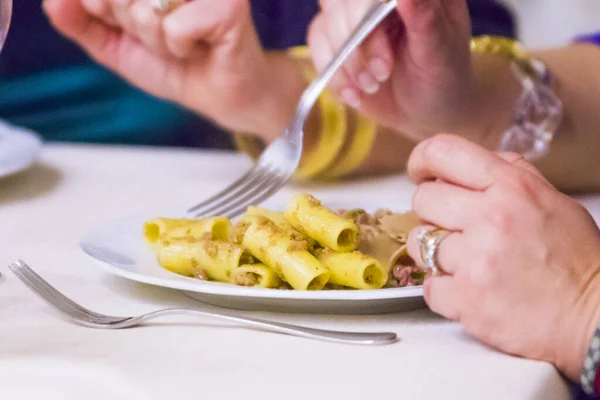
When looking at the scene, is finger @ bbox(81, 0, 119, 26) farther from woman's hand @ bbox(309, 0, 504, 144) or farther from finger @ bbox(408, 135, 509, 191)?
finger @ bbox(408, 135, 509, 191)

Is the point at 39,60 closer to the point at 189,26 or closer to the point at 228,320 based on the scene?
the point at 189,26

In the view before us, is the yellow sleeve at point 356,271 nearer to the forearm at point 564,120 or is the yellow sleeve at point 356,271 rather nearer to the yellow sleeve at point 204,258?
the yellow sleeve at point 204,258

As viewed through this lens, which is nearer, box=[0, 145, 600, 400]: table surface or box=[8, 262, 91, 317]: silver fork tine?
box=[0, 145, 600, 400]: table surface

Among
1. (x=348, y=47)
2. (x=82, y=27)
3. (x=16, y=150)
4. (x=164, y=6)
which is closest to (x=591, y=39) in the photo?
(x=348, y=47)

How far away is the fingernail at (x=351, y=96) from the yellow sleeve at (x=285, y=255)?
40 centimetres

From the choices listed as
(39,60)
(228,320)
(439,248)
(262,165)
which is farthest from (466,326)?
(39,60)

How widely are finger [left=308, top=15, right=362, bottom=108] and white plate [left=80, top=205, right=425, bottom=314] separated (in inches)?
16.7

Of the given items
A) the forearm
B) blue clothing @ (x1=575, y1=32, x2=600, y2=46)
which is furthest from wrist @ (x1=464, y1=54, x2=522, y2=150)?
blue clothing @ (x1=575, y1=32, x2=600, y2=46)

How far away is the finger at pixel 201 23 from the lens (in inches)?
40.8

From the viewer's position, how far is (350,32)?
0.98m

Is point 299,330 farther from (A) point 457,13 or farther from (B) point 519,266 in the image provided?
(A) point 457,13

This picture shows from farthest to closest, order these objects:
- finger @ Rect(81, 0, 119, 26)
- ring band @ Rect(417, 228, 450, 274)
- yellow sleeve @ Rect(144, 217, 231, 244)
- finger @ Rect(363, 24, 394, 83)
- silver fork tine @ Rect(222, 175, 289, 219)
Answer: finger @ Rect(81, 0, 119, 26)
finger @ Rect(363, 24, 394, 83)
silver fork tine @ Rect(222, 175, 289, 219)
yellow sleeve @ Rect(144, 217, 231, 244)
ring band @ Rect(417, 228, 450, 274)

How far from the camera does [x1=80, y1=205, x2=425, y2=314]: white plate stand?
1.94 feet

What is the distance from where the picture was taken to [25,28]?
1.83 metres
